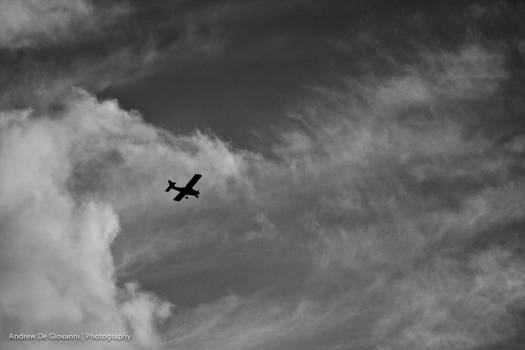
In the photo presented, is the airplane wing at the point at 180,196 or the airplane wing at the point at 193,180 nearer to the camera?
the airplane wing at the point at 193,180

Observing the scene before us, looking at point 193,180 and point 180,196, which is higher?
point 193,180

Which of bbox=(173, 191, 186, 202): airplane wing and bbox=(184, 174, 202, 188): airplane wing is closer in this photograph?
bbox=(184, 174, 202, 188): airplane wing

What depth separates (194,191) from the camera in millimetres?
74250

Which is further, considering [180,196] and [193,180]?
[180,196]
